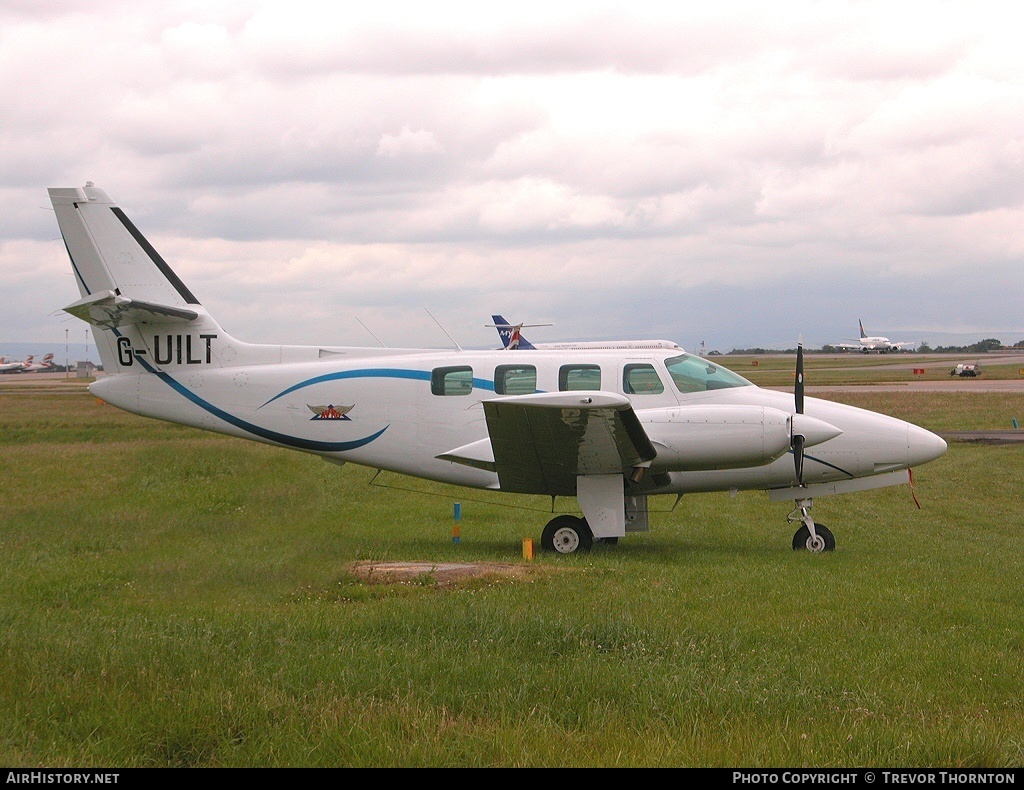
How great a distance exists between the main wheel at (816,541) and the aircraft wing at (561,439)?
102 inches

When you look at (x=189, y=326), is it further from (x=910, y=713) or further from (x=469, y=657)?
(x=910, y=713)

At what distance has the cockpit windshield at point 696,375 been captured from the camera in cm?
1435

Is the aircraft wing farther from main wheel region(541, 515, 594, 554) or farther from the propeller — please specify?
the propeller

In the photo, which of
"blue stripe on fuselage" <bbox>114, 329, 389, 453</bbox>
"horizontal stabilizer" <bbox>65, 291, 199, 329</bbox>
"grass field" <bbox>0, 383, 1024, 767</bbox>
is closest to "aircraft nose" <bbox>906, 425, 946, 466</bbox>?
"grass field" <bbox>0, 383, 1024, 767</bbox>

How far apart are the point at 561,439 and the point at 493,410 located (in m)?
1.03

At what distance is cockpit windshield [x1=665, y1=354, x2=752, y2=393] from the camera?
47.1 feet

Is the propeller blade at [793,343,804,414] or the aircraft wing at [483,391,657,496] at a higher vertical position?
the propeller blade at [793,343,804,414]

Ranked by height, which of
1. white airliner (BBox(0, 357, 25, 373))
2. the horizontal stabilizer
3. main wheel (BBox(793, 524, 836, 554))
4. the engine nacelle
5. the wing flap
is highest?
the horizontal stabilizer

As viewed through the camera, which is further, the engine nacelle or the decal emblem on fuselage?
the decal emblem on fuselage

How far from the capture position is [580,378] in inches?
562

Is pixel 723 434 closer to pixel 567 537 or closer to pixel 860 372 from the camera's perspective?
pixel 567 537

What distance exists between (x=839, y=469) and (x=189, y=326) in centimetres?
1005

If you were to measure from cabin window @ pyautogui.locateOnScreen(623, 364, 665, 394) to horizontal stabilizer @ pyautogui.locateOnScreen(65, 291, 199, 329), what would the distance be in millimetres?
6765

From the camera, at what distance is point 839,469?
14391 mm
